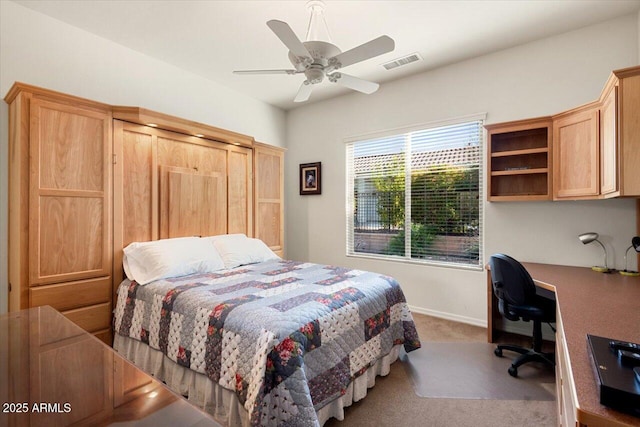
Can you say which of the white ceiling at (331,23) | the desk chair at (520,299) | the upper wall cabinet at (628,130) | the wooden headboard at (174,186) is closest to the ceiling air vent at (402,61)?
the white ceiling at (331,23)

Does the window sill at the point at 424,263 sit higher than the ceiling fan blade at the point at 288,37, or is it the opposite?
the ceiling fan blade at the point at 288,37

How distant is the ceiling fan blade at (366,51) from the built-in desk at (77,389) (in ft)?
6.53

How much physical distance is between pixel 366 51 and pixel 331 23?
0.96 meters

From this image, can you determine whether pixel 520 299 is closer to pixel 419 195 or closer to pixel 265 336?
pixel 419 195

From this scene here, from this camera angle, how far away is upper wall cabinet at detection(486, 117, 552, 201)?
2918 mm

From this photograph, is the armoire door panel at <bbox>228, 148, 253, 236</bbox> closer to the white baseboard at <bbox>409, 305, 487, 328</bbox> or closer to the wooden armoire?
the wooden armoire

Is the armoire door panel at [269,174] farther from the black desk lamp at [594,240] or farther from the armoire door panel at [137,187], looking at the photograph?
the black desk lamp at [594,240]

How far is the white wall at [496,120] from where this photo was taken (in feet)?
8.99

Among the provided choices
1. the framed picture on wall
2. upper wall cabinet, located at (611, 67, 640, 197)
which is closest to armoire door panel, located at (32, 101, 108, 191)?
the framed picture on wall

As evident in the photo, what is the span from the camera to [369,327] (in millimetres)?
2182

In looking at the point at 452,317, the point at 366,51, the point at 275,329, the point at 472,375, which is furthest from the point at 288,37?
the point at 452,317

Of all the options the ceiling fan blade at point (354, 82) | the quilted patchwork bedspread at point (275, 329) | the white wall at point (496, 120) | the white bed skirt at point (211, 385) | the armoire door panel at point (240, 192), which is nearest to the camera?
the quilted patchwork bedspread at point (275, 329)

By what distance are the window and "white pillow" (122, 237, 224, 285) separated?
220 centimetres

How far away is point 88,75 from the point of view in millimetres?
2914
